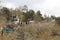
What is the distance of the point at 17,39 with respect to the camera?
8.30 m

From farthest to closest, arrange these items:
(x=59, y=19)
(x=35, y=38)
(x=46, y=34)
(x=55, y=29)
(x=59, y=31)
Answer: (x=59, y=19) → (x=59, y=31) → (x=55, y=29) → (x=35, y=38) → (x=46, y=34)

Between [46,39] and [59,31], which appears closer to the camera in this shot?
[46,39]

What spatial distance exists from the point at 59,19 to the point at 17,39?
13.5 metres

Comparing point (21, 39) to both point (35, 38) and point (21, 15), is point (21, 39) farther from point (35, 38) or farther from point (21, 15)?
point (21, 15)

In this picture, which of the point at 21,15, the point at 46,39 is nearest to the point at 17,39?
the point at 46,39

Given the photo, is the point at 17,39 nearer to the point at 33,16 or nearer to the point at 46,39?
the point at 46,39

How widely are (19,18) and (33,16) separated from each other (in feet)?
6.86

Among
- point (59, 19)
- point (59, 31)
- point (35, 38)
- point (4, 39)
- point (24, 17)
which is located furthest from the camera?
point (24, 17)

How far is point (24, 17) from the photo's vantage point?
83.1 ft

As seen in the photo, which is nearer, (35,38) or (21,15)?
(35,38)

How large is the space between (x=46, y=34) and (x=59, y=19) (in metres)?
13.5

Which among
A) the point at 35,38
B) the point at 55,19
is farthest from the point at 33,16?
the point at 35,38

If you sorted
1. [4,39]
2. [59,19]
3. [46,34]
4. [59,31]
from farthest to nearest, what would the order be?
[59,19], [59,31], [46,34], [4,39]

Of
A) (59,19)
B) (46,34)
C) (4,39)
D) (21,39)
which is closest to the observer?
(4,39)
